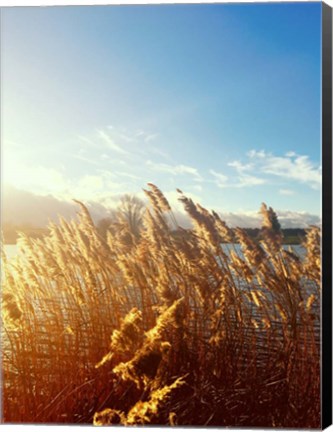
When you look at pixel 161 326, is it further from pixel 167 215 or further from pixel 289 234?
pixel 289 234

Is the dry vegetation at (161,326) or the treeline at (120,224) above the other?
the treeline at (120,224)

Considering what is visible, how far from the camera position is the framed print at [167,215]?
4273 mm

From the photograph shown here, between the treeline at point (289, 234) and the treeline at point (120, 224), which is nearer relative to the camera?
the treeline at point (289, 234)

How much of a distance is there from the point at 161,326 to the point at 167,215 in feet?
2.01

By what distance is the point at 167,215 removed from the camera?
436cm

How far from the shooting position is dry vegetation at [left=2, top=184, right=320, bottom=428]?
426 cm

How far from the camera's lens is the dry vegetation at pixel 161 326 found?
4.26 metres

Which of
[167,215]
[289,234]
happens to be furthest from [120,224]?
[289,234]

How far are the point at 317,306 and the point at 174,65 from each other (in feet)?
5.07

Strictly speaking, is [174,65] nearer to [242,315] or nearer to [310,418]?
[242,315]

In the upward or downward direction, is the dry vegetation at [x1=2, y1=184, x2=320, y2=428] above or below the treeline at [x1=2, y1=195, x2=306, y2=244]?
below

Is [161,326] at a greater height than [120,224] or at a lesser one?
lesser

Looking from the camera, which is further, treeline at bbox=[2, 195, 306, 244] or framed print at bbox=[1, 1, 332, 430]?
treeline at bbox=[2, 195, 306, 244]

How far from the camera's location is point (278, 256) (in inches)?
170
